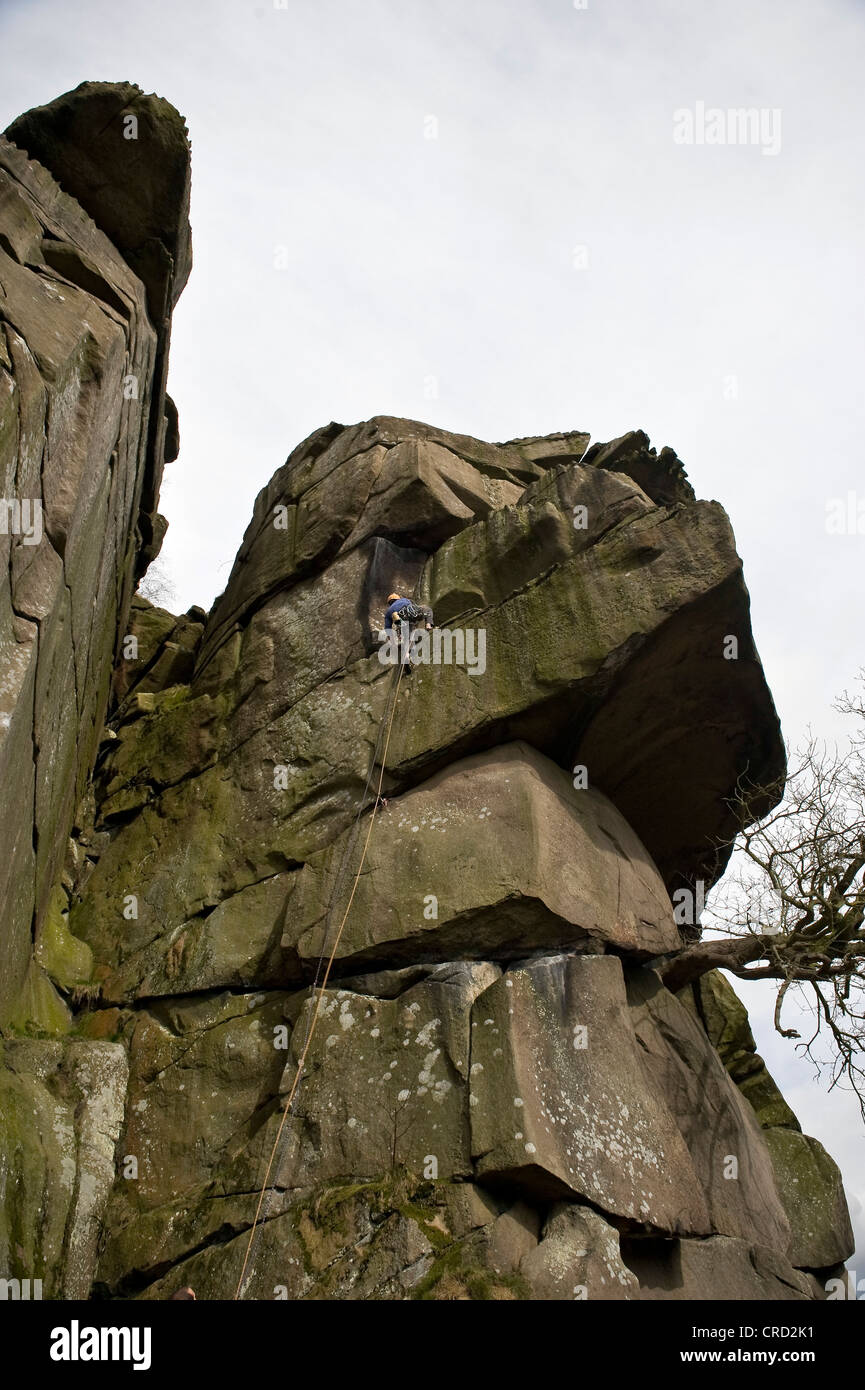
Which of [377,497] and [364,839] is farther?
[377,497]

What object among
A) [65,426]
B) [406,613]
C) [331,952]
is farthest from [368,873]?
[65,426]

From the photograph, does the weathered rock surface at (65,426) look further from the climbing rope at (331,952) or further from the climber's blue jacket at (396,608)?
the climber's blue jacket at (396,608)

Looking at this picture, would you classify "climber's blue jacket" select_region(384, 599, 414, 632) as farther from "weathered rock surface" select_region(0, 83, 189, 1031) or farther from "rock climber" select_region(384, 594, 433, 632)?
"weathered rock surface" select_region(0, 83, 189, 1031)

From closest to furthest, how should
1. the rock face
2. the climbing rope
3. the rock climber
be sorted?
the rock face
the climbing rope
the rock climber

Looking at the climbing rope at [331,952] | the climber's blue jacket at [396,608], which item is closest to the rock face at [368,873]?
the climbing rope at [331,952]

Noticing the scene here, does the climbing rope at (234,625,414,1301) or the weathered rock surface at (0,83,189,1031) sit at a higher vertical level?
the weathered rock surface at (0,83,189,1031)

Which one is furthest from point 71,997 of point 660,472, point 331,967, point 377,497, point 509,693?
point 660,472

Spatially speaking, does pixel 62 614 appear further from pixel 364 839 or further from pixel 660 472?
pixel 660 472

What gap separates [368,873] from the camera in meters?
10.9

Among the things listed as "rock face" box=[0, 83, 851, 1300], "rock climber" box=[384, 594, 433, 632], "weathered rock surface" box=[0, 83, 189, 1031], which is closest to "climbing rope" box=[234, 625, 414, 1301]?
"rock face" box=[0, 83, 851, 1300]

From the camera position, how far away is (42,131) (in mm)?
12648

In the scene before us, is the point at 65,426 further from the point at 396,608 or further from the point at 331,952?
the point at 331,952

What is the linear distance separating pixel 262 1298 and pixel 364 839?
426cm

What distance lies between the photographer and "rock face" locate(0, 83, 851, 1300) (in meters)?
8.98
